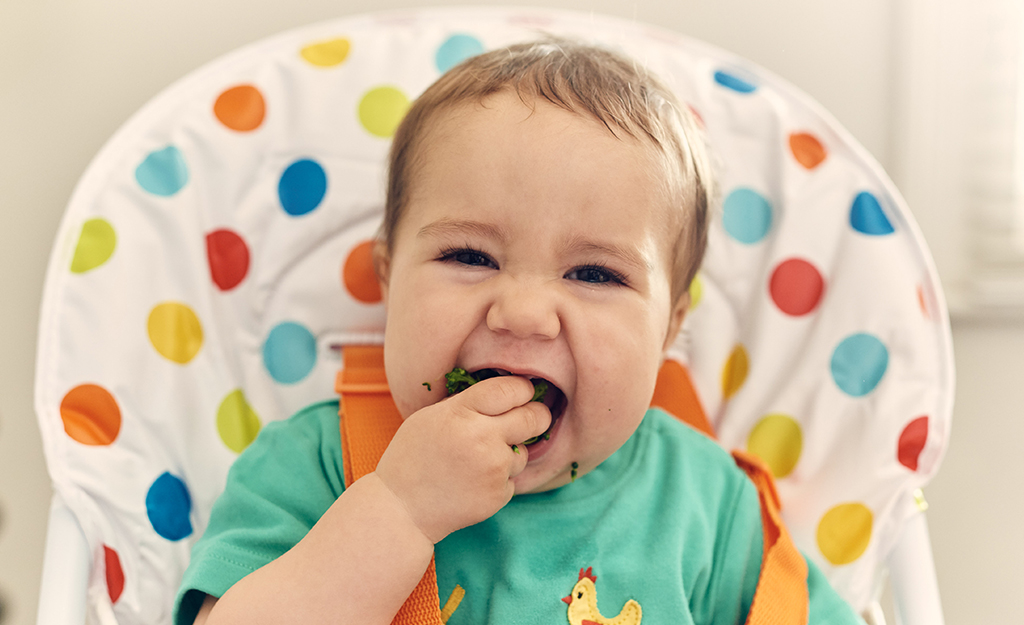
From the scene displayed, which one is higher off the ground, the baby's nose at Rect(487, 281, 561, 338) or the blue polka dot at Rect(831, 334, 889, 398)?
the baby's nose at Rect(487, 281, 561, 338)

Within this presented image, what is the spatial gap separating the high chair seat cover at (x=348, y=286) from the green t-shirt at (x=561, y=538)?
11 centimetres

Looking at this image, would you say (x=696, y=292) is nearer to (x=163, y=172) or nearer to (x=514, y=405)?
(x=514, y=405)

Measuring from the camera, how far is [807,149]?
85 centimetres

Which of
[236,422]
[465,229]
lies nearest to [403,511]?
[465,229]

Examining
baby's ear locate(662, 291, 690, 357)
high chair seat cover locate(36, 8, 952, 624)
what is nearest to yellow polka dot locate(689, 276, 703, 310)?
high chair seat cover locate(36, 8, 952, 624)

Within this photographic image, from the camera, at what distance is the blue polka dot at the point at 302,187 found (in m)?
0.81

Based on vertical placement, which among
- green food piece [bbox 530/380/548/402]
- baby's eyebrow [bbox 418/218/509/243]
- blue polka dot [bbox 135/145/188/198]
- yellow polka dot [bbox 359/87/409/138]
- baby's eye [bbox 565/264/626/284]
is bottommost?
green food piece [bbox 530/380/548/402]

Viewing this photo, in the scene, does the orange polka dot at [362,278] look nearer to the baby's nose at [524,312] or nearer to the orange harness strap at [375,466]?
the orange harness strap at [375,466]

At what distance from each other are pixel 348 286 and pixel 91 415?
0.87 feet

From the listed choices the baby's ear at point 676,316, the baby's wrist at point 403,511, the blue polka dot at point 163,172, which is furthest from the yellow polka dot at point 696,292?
the blue polka dot at point 163,172

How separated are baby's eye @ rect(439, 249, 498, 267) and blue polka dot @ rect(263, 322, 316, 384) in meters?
0.27

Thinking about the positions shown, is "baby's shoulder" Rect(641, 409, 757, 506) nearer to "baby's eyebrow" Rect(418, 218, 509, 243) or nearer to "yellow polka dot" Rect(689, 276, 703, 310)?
"yellow polka dot" Rect(689, 276, 703, 310)

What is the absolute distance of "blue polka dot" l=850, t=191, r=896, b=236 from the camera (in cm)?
80

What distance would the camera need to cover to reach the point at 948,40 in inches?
42.0
